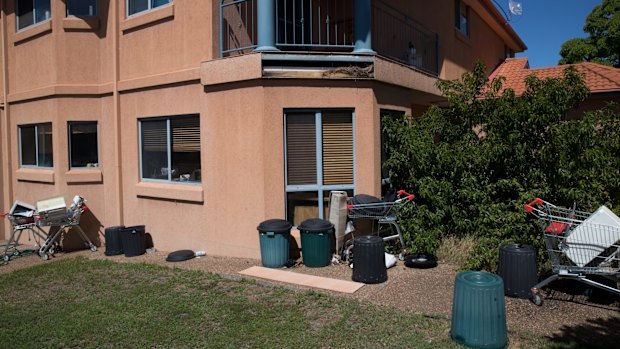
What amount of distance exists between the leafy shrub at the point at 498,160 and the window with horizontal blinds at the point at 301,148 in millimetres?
1452

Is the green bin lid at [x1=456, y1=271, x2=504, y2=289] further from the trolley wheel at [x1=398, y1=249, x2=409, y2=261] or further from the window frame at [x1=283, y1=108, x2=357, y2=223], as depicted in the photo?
the window frame at [x1=283, y1=108, x2=357, y2=223]

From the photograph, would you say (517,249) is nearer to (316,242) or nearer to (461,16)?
(316,242)

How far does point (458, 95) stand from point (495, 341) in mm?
5004

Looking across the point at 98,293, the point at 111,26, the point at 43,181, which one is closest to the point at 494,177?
the point at 98,293

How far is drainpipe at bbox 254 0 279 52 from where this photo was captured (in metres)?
8.17

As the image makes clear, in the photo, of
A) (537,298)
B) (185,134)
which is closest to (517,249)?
(537,298)

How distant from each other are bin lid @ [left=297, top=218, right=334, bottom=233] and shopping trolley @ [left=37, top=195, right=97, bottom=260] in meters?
5.07

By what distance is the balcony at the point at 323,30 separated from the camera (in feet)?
27.6

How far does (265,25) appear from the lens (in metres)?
8.19

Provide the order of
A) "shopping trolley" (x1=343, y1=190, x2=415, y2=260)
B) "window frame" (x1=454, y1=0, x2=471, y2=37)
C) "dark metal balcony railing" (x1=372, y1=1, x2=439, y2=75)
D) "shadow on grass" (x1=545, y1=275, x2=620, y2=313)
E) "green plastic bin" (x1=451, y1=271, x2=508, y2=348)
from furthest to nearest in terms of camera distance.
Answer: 1. "window frame" (x1=454, y1=0, x2=471, y2=37)
2. "dark metal balcony railing" (x1=372, y1=1, x2=439, y2=75)
3. "shopping trolley" (x1=343, y1=190, x2=415, y2=260)
4. "shadow on grass" (x1=545, y1=275, x2=620, y2=313)
5. "green plastic bin" (x1=451, y1=271, x2=508, y2=348)

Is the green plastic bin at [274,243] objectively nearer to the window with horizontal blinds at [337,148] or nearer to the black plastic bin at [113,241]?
the window with horizontal blinds at [337,148]

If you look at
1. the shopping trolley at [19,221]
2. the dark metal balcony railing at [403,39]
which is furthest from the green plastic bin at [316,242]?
the shopping trolley at [19,221]

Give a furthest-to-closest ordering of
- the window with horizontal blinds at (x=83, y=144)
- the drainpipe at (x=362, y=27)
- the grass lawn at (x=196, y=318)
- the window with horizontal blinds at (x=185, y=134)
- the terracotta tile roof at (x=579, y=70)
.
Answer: the terracotta tile roof at (x=579, y=70)
the window with horizontal blinds at (x=83, y=144)
the window with horizontal blinds at (x=185, y=134)
the drainpipe at (x=362, y=27)
the grass lawn at (x=196, y=318)

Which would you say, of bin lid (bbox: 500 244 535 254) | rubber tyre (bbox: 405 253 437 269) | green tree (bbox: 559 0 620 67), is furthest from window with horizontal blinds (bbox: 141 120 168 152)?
green tree (bbox: 559 0 620 67)
